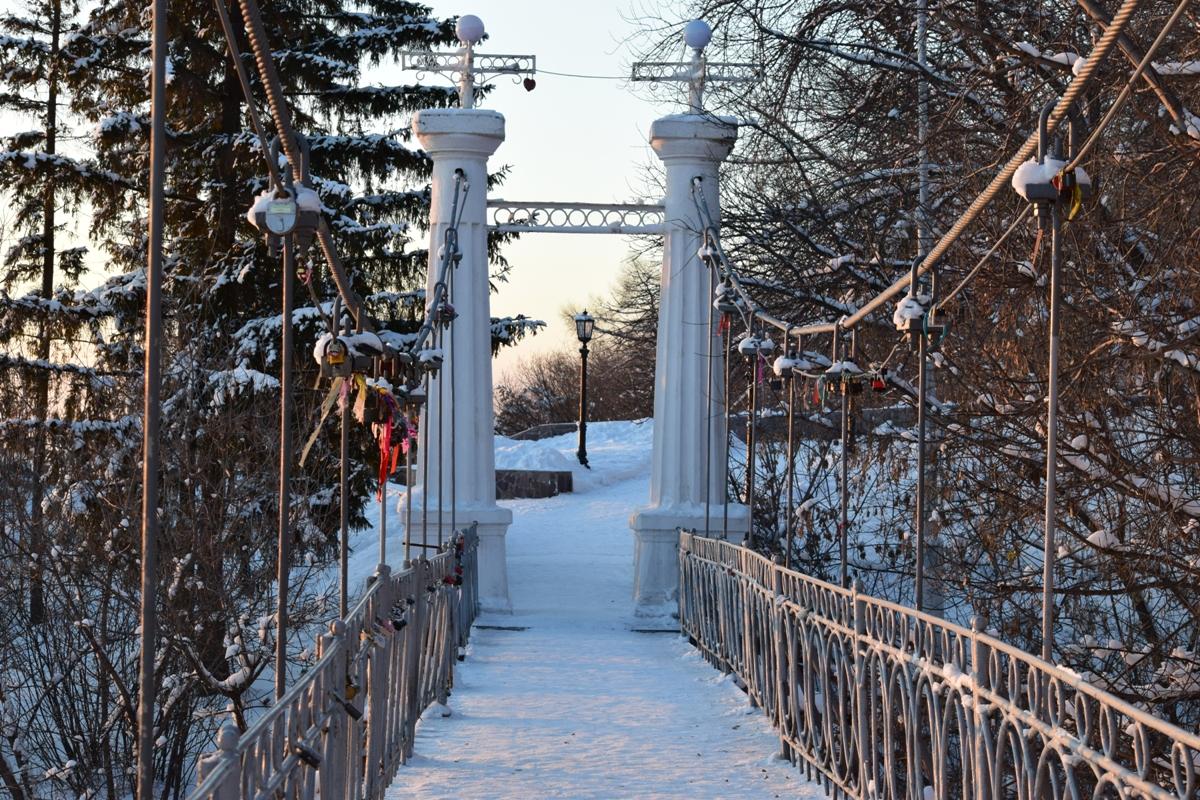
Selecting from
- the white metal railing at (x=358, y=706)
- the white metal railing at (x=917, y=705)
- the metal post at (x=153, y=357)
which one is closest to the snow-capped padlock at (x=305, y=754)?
the white metal railing at (x=358, y=706)

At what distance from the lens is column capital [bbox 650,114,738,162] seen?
51.1 ft

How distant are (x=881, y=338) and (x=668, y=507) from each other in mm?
3576

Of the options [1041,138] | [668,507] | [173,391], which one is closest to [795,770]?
[1041,138]

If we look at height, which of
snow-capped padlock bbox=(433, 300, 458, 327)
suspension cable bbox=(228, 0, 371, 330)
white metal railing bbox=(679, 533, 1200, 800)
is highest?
snow-capped padlock bbox=(433, 300, 458, 327)

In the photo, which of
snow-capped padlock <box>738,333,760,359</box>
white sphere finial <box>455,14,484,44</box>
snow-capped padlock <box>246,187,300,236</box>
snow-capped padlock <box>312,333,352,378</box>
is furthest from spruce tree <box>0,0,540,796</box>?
snow-capped padlock <box>246,187,300,236</box>

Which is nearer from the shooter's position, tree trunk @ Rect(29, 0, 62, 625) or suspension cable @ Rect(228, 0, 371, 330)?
suspension cable @ Rect(228, 0, 371, 330)

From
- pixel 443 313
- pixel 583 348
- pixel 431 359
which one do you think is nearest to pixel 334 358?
pixel 431 359

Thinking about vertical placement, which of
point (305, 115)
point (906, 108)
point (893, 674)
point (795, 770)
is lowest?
point (795, 770)

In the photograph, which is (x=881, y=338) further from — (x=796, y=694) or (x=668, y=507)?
(x=796, y=694)

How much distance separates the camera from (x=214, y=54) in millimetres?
19234

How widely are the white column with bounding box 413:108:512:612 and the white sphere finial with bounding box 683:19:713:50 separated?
3997 mm

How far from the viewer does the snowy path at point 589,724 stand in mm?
7211

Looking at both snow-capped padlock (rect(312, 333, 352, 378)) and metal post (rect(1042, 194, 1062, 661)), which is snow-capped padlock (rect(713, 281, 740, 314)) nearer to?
snow-capped padlock (rect(312, 333, 352, 378))

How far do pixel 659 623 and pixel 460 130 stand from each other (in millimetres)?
4985
